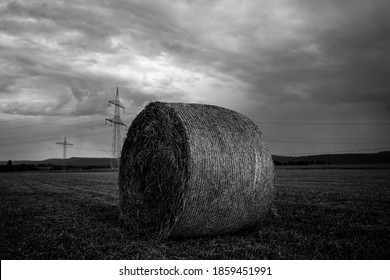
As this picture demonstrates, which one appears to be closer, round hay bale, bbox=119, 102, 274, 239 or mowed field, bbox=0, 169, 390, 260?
mowed field, bbox=0, 169, 390, 260

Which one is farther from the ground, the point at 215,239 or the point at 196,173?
the point at 196,173

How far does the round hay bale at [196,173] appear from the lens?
6238 mm

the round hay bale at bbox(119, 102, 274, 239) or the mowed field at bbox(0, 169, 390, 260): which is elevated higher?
the round hay bale at bbox(119, 102, 274, 239)

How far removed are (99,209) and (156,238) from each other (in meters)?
4.19

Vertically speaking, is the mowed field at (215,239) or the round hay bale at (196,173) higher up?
the round hay bale at (196,173)

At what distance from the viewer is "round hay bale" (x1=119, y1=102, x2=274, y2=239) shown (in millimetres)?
6238

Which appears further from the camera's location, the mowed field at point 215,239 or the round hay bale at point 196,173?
the round hay bale at point 196,173

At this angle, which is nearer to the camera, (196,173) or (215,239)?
(196,173)

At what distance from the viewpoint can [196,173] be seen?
617cm

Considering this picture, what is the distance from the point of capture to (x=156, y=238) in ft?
21.2

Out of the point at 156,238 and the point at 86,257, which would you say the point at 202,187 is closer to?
the point at 156,238

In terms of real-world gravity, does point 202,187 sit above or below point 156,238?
above
